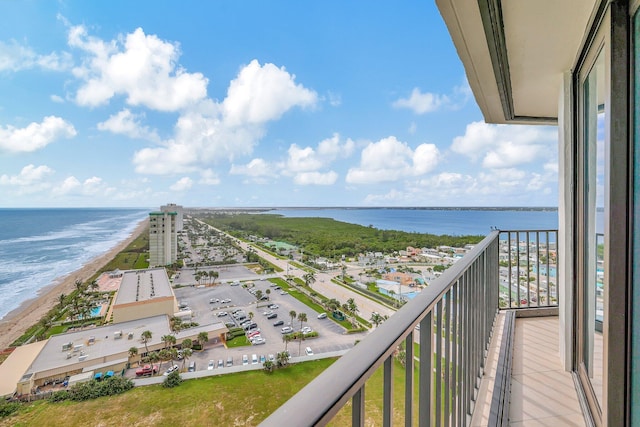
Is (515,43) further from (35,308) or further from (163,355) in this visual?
(35,308)

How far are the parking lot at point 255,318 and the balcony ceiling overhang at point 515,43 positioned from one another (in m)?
2.21

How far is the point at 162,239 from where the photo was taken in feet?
22.6

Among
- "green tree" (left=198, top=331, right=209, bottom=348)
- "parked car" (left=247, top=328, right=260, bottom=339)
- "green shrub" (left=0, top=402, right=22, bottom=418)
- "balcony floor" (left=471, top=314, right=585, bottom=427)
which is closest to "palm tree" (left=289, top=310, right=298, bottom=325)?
"parked car" (left=247, top=328, right=260, bottom=339)

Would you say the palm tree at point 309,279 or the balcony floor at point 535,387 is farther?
the palm tree at point 309,279

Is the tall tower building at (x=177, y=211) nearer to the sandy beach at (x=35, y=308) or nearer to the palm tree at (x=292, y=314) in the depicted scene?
the sandy beach at (x=35, y=308)

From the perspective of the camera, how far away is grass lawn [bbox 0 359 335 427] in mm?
2600

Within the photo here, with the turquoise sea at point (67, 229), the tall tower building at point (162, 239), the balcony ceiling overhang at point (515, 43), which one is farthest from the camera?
the tall tower building at point (162, 239)

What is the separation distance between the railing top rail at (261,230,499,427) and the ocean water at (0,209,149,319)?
5448 millimetres

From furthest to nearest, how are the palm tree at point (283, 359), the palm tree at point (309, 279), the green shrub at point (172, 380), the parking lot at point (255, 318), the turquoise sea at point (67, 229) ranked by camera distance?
the palm tree at point (309, 279), the turquoise sea at point (67, 229), the parking lot at point (255, 318), the palm tree at point (283, 359), the green shrub at point (172, 380)

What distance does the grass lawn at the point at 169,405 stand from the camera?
8.53 ft

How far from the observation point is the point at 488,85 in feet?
6.72

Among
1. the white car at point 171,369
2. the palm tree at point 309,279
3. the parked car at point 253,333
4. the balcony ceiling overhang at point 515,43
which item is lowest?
the white car at point 171,369

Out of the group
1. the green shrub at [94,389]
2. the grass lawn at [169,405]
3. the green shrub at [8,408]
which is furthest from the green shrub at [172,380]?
the green shrub at [8,408]

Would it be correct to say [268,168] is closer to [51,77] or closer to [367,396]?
[51,77]
